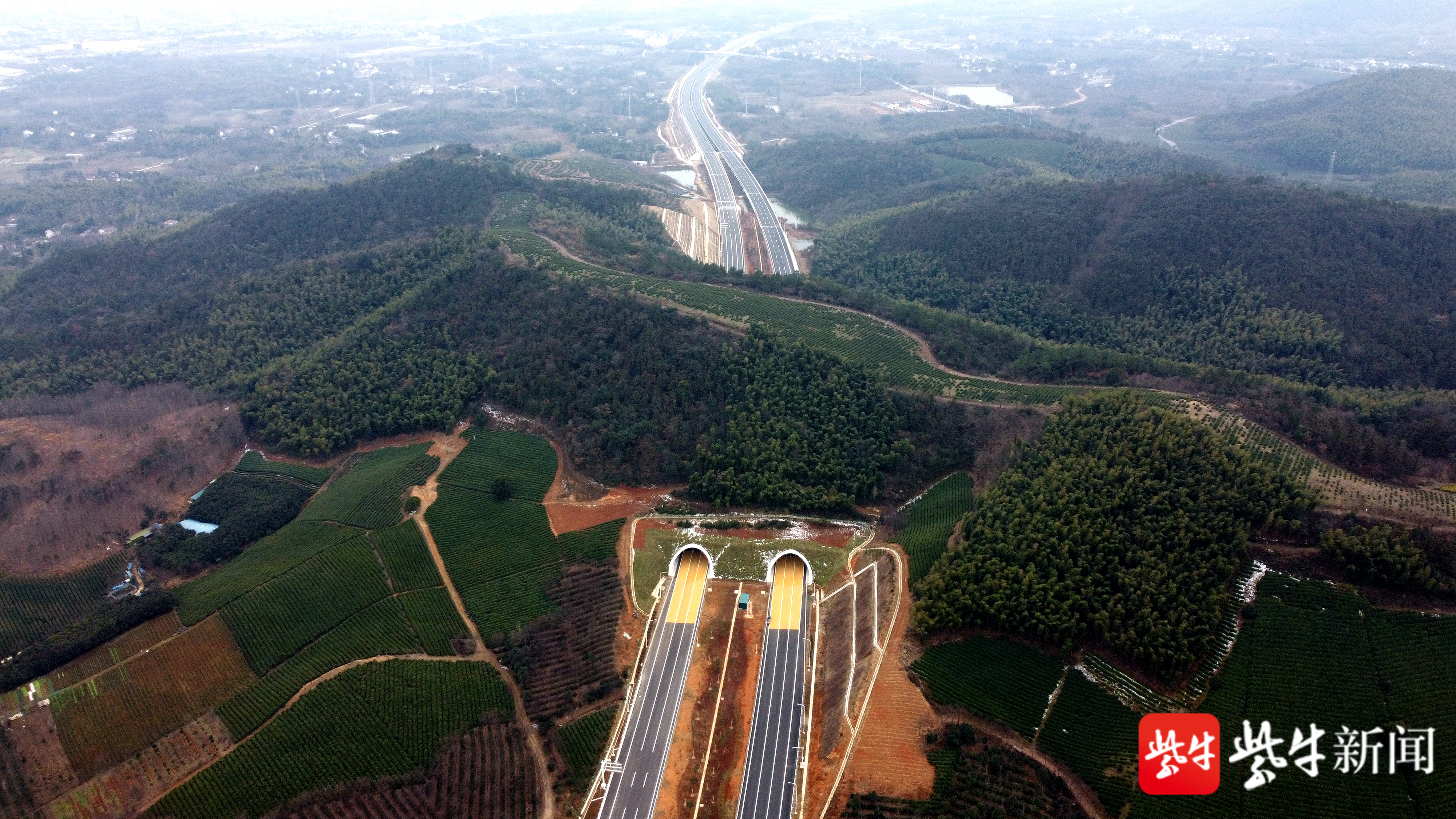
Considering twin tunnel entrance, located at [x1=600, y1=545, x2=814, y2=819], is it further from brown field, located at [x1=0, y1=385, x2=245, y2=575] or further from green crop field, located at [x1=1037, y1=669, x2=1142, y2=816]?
brown field, located at [x1=0, y1=385, x2=245, y2=575]

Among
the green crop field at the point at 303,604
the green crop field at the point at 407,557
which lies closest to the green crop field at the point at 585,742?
the green crop field at the point at 407,557

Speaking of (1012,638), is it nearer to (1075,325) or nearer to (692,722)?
(692,722)

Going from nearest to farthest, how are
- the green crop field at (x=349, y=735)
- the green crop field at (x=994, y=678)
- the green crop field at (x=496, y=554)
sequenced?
the green crop field at (x=349, y=735), the green crop field at (x=994, y=678), the green crop field at (x=496, y=554)

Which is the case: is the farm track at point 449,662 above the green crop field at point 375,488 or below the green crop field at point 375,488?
below

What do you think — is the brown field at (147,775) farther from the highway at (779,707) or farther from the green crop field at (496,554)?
the highway at (779,707)

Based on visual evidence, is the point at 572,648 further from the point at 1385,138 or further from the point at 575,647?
the point at 1385,138

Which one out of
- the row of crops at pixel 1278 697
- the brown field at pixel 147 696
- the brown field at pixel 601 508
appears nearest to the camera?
the row of crops at pixel 1278 697

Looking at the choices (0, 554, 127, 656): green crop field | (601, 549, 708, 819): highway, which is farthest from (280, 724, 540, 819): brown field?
(0, 554, 127, 656): green crop field
